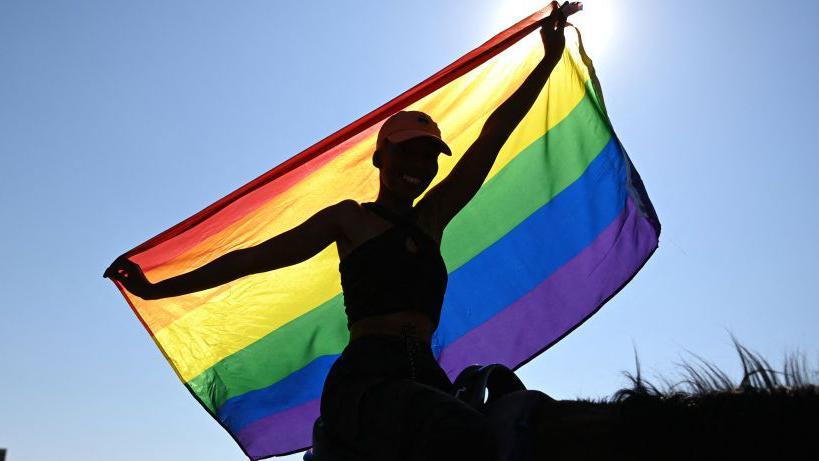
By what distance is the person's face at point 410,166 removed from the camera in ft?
13.6

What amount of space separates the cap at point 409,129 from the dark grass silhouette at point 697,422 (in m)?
1.50

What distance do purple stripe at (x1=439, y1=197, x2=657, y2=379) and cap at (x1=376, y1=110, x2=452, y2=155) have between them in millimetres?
2068

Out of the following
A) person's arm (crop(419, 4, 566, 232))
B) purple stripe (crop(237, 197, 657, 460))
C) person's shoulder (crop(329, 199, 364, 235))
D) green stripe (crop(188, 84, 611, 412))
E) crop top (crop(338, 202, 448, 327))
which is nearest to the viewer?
crop top (crop(338, 202, 448, 327))

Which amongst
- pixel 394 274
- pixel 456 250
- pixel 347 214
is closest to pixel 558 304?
pixel 456 250

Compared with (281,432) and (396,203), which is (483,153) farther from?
(281,432)

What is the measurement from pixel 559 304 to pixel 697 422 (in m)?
3.33

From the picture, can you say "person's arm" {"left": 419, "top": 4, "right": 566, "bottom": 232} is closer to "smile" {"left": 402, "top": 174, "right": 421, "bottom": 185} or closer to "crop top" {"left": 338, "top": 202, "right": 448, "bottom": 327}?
"smile" {"left": 402, "top": 174, "right": 421, "bottom": 185}

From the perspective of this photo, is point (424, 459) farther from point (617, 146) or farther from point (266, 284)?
point (617, 146)

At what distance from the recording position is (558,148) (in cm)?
640

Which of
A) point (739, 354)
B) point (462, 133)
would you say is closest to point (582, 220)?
point (462, 133)

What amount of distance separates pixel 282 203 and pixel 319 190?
256 mm

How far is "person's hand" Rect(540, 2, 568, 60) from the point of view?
5.66m

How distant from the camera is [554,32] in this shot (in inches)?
224

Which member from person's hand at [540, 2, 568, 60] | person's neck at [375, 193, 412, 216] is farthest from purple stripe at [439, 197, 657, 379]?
person's neck at [375, 193, 412, 216]
